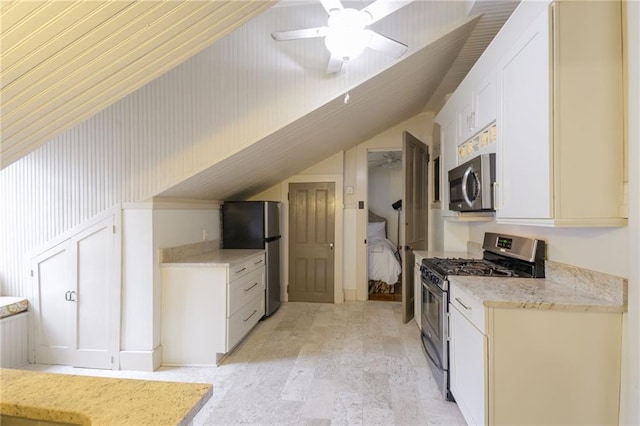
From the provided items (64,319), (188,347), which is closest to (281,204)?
(188,347)

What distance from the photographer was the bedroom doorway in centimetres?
476

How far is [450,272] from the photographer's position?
2.19 meters

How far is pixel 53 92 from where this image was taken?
129cm

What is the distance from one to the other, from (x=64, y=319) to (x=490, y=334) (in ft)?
11.1

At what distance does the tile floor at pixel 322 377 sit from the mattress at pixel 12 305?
0.52 m

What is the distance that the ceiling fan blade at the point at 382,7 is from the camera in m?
1.63

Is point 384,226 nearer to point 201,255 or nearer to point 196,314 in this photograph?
point 201,255

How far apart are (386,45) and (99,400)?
7.25ft

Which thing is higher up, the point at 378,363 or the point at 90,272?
the point at 90,272

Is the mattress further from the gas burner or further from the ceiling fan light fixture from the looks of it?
the gas burner

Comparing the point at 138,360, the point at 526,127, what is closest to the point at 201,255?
the point at 138,360

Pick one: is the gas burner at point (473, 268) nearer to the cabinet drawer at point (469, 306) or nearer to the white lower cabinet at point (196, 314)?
the cabinet drawer at point (469, 306)

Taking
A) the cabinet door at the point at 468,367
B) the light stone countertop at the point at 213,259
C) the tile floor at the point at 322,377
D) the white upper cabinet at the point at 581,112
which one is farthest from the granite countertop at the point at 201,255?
the white upper cabinet at the point at 581,112

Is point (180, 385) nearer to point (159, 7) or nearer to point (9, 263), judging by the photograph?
point (159, 7)
